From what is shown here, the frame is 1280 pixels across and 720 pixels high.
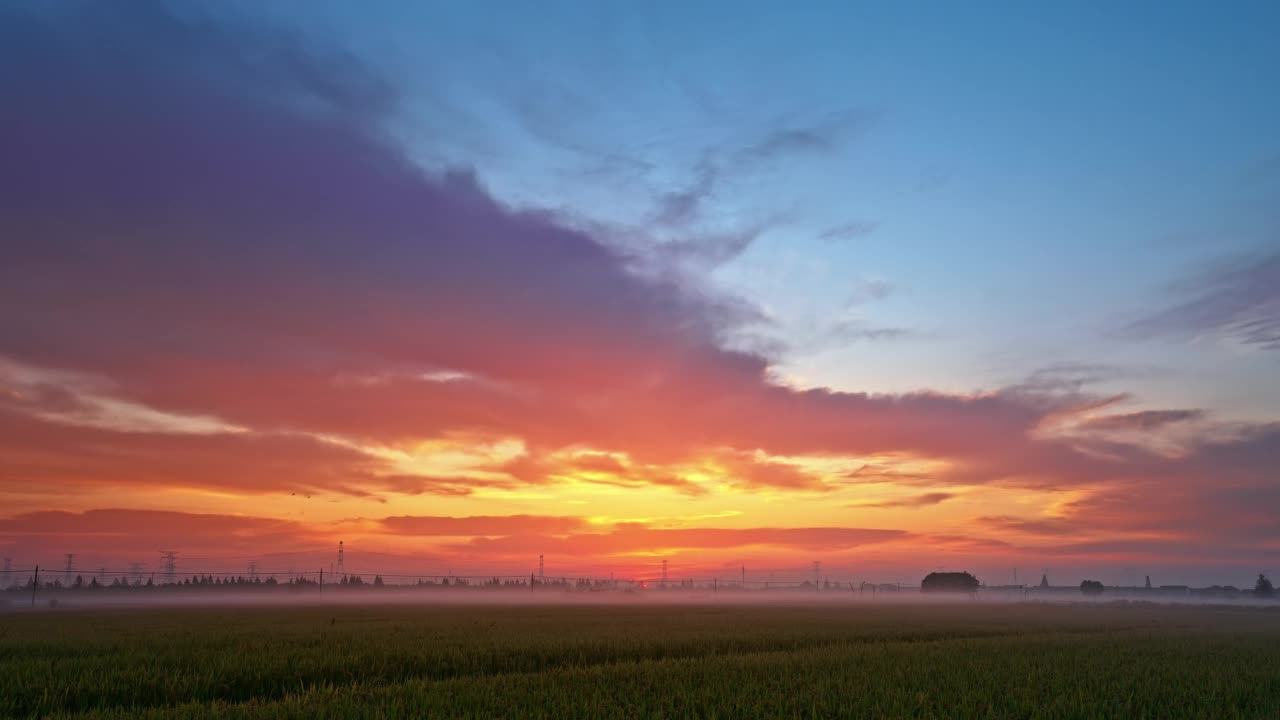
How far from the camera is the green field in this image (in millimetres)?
16812

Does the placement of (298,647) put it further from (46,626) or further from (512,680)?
(46,626)

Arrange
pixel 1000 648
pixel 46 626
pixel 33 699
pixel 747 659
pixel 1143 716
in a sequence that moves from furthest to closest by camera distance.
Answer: pixel 46 626 → pixel 1000 648 → pixel 747 659 → pixel 33 699 → pixel 1143 716

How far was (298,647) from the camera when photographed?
27.6 m

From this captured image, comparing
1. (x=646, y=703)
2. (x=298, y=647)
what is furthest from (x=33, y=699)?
(x=646, y=703)

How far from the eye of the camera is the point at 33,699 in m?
17.8

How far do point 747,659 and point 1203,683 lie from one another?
13.5 metres

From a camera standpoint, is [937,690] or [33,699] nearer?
[33,699]

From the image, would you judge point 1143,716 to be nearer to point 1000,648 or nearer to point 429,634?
point 1000,648

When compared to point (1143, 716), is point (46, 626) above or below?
below

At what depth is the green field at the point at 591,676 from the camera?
55.2 ft

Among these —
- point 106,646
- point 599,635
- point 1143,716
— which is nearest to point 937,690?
point 1143,716

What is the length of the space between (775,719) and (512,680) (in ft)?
26.9

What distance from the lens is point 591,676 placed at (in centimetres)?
2148

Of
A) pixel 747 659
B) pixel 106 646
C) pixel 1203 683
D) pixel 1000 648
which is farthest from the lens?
pixel 1000 648
